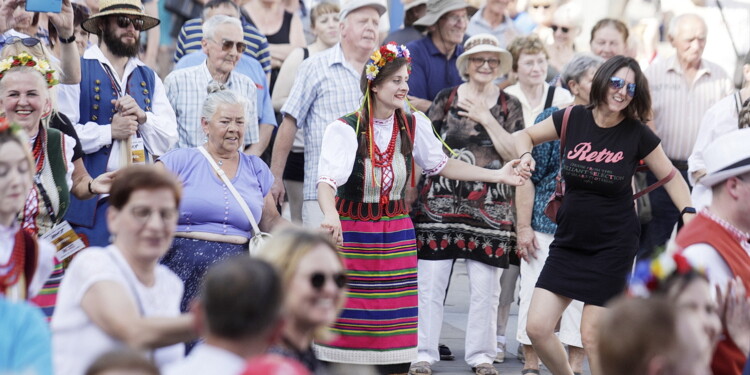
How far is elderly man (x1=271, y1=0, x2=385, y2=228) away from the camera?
7629 mm

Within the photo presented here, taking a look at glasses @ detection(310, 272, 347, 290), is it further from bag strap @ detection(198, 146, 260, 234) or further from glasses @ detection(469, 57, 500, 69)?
glasses @ detection(469, 57, 500, 69)

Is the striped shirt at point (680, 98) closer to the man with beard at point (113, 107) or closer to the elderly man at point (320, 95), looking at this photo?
the elderly man at point (320, 95)

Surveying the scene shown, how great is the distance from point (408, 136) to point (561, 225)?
101 cm

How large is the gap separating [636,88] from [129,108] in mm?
2857

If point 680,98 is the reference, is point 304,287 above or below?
below

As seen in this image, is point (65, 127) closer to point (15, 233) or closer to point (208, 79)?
point (208, 79)

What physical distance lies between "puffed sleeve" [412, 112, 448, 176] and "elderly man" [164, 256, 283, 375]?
3.90 m

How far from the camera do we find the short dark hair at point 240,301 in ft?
9.59

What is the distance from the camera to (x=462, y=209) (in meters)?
7.66

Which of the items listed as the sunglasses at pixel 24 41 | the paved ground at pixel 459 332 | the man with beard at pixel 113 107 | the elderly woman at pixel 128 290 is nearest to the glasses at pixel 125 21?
the man with beard at pixel 113 107

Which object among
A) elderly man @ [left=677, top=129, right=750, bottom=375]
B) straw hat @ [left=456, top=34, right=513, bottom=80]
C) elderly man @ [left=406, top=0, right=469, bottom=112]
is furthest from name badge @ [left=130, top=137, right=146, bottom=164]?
elderly man @ [left=677, top=129, right=750, bottom=375]

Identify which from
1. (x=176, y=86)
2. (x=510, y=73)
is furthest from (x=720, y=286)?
(x=510, y=73)

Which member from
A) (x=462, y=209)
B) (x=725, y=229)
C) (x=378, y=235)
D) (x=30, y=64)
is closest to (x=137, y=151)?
(x=30, y=64)

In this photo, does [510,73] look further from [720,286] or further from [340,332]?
[720,286]
